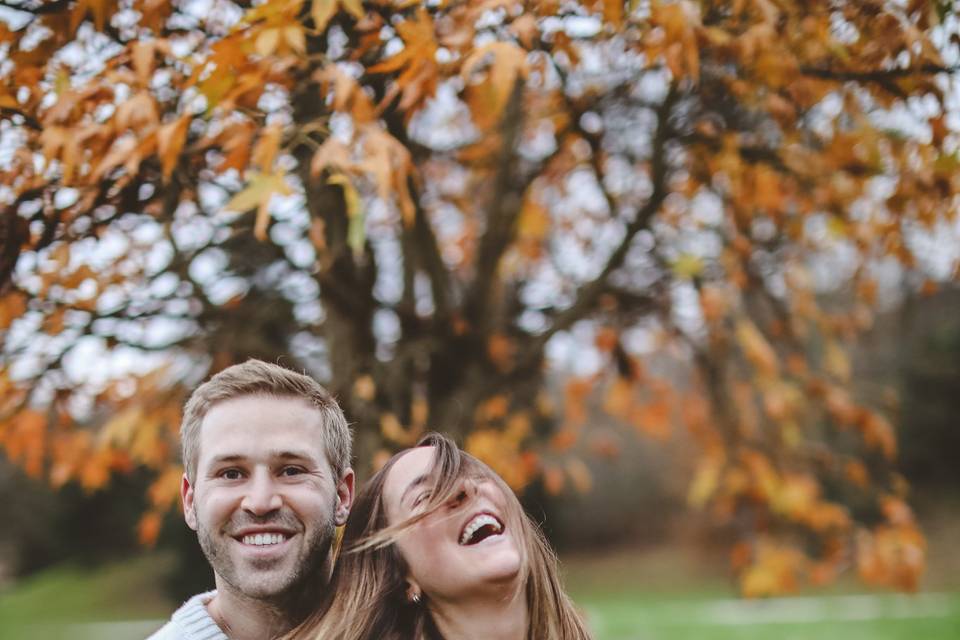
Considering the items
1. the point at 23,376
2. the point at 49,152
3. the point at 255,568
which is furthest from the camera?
the point at 23,376

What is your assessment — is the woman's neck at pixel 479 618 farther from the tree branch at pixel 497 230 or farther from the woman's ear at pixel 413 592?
the tree branch at pixel 497 230

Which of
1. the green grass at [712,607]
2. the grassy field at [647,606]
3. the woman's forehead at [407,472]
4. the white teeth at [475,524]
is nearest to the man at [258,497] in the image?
the woman's forehead at [407,472]

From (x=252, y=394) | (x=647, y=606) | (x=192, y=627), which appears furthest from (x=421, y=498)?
(x=647, y=606)

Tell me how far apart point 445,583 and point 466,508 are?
162 millimetres

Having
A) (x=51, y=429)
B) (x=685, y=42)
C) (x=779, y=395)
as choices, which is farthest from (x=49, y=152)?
(x=779, y=395)

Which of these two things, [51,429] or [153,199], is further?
[51,429]

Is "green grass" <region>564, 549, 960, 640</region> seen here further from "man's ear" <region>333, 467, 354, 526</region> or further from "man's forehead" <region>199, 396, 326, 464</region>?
"man's forehead" <region>199, 396, 326, 464</region>

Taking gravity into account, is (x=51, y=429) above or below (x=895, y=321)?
below

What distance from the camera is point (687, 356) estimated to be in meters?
5.90

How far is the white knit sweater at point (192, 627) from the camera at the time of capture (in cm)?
209

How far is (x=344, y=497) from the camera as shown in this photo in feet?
7.58

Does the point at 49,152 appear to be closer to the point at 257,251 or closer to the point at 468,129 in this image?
the point at 257,251

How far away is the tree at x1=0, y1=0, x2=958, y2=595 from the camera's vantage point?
2533mm

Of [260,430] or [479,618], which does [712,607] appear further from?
[260,430]
